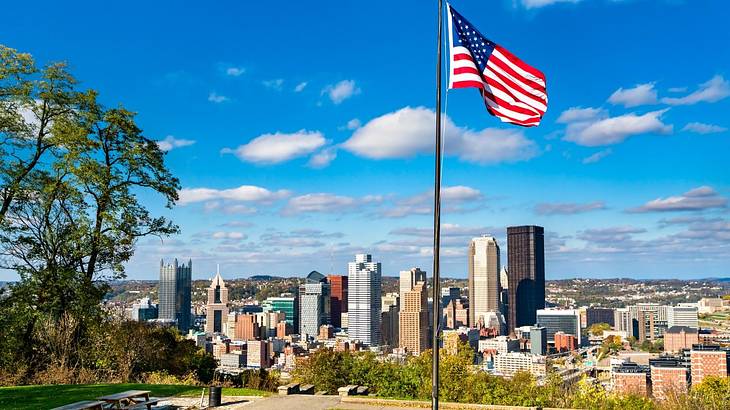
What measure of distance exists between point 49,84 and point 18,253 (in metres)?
5.42

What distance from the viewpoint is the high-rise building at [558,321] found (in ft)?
599

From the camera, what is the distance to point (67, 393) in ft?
49.7

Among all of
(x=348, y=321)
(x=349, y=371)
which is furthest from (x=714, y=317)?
(x=349, y=371)

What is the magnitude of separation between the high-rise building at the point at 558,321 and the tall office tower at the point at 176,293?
3874 inches

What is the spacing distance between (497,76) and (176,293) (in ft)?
536

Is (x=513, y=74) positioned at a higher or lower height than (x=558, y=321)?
higher

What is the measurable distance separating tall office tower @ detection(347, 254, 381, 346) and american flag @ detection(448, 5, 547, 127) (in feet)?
538

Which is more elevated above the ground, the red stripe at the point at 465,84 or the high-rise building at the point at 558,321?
the red stripe at the point at 465,84

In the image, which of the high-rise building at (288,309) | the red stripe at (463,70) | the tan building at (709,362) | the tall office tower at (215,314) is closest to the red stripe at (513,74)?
the red stripe at (463,70)

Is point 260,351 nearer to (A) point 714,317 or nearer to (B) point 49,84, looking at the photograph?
(B) point 49,84

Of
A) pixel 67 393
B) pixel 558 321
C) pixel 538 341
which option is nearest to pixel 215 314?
pixel 538 341

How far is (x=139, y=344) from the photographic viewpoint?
2058 cm

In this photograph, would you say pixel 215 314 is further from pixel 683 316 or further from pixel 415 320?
pixel 683 316

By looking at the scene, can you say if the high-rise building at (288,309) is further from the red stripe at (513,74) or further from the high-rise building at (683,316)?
the red stripe at (513,74)
